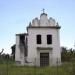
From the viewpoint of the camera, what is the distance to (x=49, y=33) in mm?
36688

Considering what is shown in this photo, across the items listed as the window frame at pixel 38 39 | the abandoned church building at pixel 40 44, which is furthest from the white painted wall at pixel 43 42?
the window frame at pixel 38 39

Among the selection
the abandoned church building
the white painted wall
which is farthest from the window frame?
the white painted wall

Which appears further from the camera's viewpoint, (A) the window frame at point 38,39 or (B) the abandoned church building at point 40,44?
(A) the window frame at point 38,39

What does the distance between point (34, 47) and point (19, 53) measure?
226cm

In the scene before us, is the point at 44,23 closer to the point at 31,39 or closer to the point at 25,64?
the point at 31,39

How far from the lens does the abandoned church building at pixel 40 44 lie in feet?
119

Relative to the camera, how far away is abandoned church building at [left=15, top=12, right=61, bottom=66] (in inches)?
1422

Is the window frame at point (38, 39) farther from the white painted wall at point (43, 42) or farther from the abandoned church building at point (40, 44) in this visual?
the white painted wall at point (43, 42)

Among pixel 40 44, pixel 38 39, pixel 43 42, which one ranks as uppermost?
pixel 38 39

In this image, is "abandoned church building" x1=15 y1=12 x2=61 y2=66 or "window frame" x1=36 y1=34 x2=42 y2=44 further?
"window frame" x1=36 y1=34 x2=42 y2=44

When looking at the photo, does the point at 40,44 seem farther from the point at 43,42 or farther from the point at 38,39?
the point at 38,39

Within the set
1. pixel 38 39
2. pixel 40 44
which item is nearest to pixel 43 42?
pixel 40 44

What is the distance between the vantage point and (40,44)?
120ft

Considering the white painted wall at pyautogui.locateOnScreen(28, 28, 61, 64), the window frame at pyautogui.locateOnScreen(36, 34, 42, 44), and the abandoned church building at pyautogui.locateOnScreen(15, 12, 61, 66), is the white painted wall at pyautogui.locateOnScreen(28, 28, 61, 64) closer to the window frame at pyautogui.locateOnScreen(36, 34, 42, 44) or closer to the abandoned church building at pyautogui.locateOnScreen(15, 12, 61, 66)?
the abandoned church building at pyautogui.locateOnScreen(15, 12, 61, 66)
